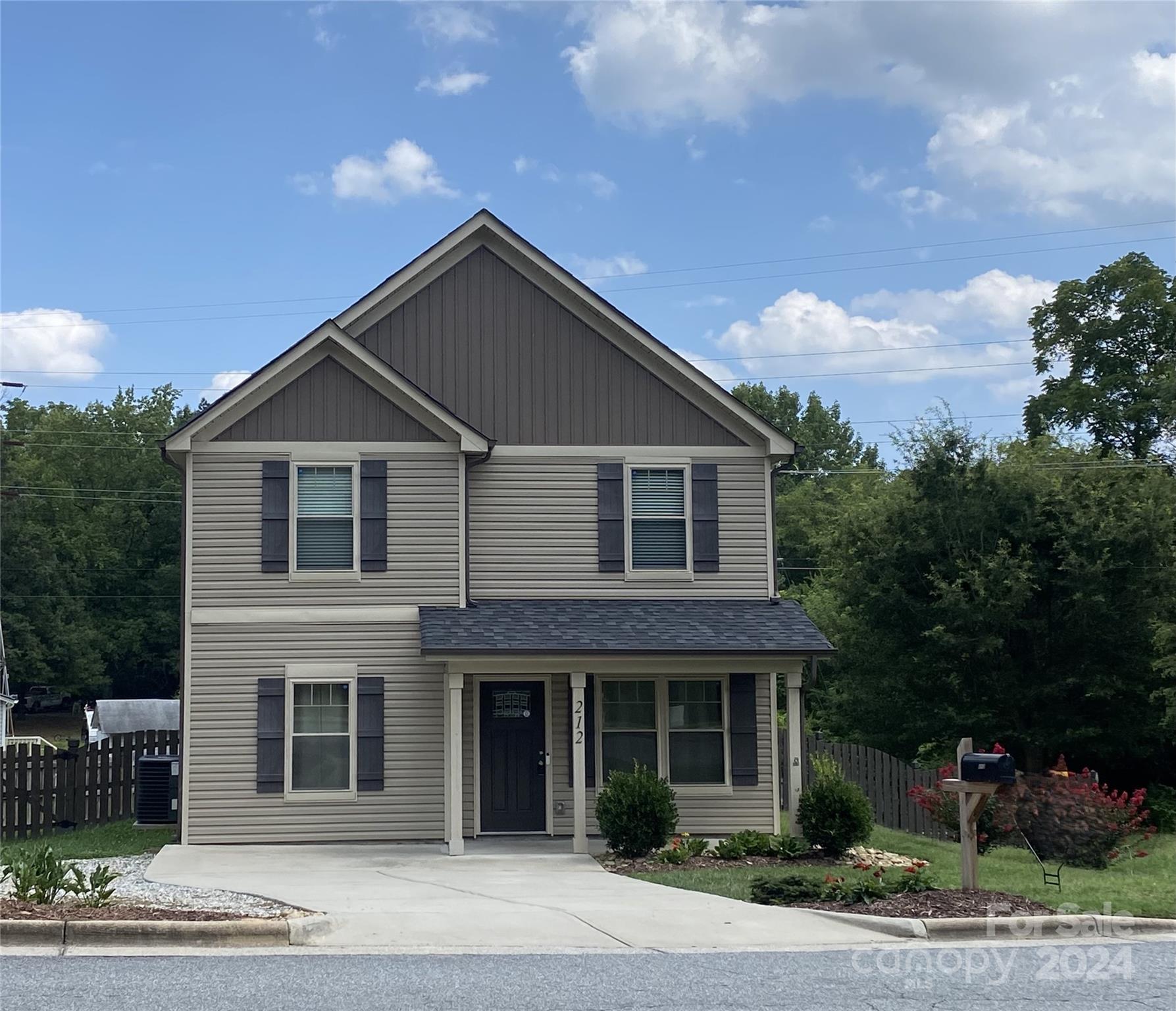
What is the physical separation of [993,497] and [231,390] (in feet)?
50.8

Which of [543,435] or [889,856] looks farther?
[543,435]

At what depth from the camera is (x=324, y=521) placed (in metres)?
17.8

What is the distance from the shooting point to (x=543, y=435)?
18828 millimetres

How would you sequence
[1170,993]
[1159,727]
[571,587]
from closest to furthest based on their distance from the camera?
[1170,993], [571,587], [1159,727]

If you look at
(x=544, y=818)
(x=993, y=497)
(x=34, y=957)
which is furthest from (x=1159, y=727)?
(x=34, y=957)

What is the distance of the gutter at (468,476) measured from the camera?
707 inches

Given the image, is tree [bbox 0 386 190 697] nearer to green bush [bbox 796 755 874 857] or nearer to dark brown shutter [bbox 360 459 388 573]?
dark brown shutter [bbox 360 459 388 573]

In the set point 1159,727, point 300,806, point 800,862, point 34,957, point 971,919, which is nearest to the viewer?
point 34,957

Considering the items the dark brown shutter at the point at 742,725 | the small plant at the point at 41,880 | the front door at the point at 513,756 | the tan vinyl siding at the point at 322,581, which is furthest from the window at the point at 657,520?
the small plant at the point at 41,880

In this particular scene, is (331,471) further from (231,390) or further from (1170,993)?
(1170,993)

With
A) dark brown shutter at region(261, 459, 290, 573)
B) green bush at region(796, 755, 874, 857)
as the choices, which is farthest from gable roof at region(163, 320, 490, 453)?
green bush at region(796, 755, 874, 857)

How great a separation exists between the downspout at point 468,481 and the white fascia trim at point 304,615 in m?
0.81

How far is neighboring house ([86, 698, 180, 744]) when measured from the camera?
3628 centimetres

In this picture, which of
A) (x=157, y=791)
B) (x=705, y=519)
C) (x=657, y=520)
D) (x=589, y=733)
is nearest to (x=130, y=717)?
(x=157, y=791)
